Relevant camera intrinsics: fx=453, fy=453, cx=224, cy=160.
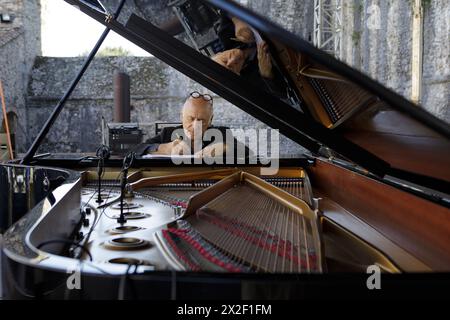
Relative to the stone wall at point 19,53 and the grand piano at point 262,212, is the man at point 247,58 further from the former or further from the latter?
the stone wall at point 19,53

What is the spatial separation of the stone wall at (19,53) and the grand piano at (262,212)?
9.70 metres

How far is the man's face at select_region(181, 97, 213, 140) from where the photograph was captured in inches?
161

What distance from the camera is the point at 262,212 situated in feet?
6.33

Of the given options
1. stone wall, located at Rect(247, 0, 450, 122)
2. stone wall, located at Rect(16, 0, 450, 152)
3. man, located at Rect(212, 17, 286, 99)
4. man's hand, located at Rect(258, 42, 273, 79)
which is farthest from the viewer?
stone wall, located at Rect(16, 0, 450, 152)

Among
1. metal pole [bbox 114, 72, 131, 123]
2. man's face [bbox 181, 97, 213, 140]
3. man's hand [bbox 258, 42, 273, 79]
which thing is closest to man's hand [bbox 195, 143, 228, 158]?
man's face [bbox 181, 97, 213, 140]

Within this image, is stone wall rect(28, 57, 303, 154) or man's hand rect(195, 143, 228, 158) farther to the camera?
stone wall rect(28, 57, 303, 154)

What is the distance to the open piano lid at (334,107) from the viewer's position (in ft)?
3.14

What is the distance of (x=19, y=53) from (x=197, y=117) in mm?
9579

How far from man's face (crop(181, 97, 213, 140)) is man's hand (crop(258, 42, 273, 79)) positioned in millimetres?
1675

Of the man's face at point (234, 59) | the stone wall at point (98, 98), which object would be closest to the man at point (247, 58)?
the man's face at point (234, 59)

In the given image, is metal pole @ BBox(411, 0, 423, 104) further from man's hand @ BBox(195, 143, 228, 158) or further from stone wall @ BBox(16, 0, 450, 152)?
man's hand @ BBox(195, 143, 228, 158)

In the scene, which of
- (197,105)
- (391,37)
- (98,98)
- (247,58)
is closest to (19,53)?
(98,98)

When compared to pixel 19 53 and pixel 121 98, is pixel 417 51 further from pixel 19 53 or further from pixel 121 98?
pixel 19 53

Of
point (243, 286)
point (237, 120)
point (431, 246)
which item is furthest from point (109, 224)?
point (237, 120)
